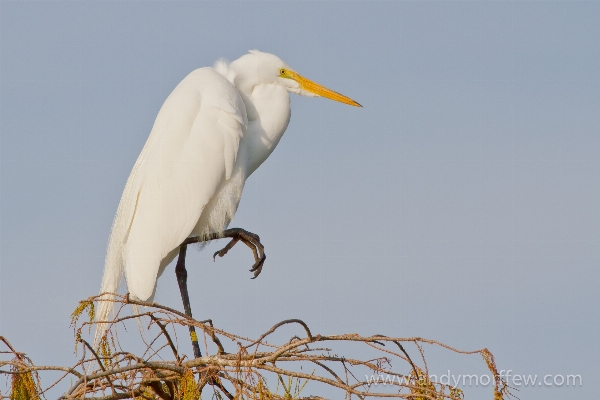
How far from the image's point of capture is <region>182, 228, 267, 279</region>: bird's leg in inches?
201

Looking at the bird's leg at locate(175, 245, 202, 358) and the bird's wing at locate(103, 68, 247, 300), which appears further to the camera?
the bird's leg at locate(175, 245, 202, 358)

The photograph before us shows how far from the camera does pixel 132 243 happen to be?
5.19 metres

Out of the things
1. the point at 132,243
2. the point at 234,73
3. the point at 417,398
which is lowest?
the point at 417,398

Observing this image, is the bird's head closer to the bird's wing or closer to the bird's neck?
the bird's neck

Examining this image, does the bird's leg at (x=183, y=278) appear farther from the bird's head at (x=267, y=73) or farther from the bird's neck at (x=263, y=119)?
the bird's head at (x=267, y=73)

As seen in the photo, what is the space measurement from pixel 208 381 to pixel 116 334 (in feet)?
1.64

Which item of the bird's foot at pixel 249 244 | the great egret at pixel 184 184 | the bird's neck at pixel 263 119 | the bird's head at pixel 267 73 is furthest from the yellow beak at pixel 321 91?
the bird's foot at pixel 249 244

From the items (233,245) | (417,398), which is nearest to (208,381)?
(417,398)

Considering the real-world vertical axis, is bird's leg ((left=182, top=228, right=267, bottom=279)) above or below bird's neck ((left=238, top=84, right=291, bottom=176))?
below

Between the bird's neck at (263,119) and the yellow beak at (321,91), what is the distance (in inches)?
6.8

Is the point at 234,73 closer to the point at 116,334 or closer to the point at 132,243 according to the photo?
the point at 132,243

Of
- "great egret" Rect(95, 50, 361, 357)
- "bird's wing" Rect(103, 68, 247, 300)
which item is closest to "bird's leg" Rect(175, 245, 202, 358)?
"great egret" Rect(95, 50, 361, 357)

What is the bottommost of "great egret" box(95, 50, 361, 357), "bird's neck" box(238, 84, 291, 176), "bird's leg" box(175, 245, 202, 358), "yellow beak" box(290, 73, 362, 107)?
"bird's leg" box(175, 245, 202, 358)

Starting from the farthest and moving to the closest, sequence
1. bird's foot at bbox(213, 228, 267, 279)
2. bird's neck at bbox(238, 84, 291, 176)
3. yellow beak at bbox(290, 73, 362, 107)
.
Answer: yellow beak at bbox(290, 73, 362, 107) < bird's neck at bbox(238, 84, 291, 176) < bird's foot at bbox(213, 228, 267, 279)
